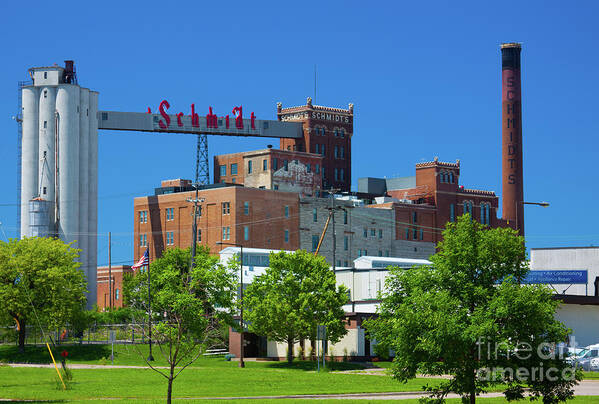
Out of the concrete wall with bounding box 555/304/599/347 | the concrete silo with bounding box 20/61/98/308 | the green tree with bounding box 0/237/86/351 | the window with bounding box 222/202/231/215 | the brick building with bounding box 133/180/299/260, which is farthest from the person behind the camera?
the window with bounding box 222/202/231/215

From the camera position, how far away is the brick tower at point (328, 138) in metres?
167

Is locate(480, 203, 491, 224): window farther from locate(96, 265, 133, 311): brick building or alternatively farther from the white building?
the white building

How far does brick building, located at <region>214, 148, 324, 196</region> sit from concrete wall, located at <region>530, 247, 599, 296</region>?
58.4 meters

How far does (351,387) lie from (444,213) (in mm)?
110774

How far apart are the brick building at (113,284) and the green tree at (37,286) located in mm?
48035

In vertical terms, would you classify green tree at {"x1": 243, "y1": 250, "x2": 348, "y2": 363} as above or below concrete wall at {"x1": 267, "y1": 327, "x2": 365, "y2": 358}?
above

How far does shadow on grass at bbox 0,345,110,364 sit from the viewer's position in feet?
278

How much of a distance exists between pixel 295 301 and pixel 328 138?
94350mm

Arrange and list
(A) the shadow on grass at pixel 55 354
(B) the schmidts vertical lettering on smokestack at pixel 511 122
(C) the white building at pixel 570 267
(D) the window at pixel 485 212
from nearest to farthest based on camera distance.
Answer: (A) the shadow on grass at pixel 55 354 → (C) the white building at pixel 570 267 → (B) the schmidts vertical lettering on smokestack at pixel 511 122 → (D) the window at pixel 485 212

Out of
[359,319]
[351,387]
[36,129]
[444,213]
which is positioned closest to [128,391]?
[351,387]

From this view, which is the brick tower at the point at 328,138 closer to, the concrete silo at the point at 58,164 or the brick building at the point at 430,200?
the brick building at the point at 430,200

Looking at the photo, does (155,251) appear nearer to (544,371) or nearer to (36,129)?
(36,129)

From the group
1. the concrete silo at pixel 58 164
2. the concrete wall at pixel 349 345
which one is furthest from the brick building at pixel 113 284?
the concrete wall at pixel 349 345

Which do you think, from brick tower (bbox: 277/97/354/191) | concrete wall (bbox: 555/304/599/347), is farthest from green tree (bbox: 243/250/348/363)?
brick tower (bbox: 277/97/354/191)
